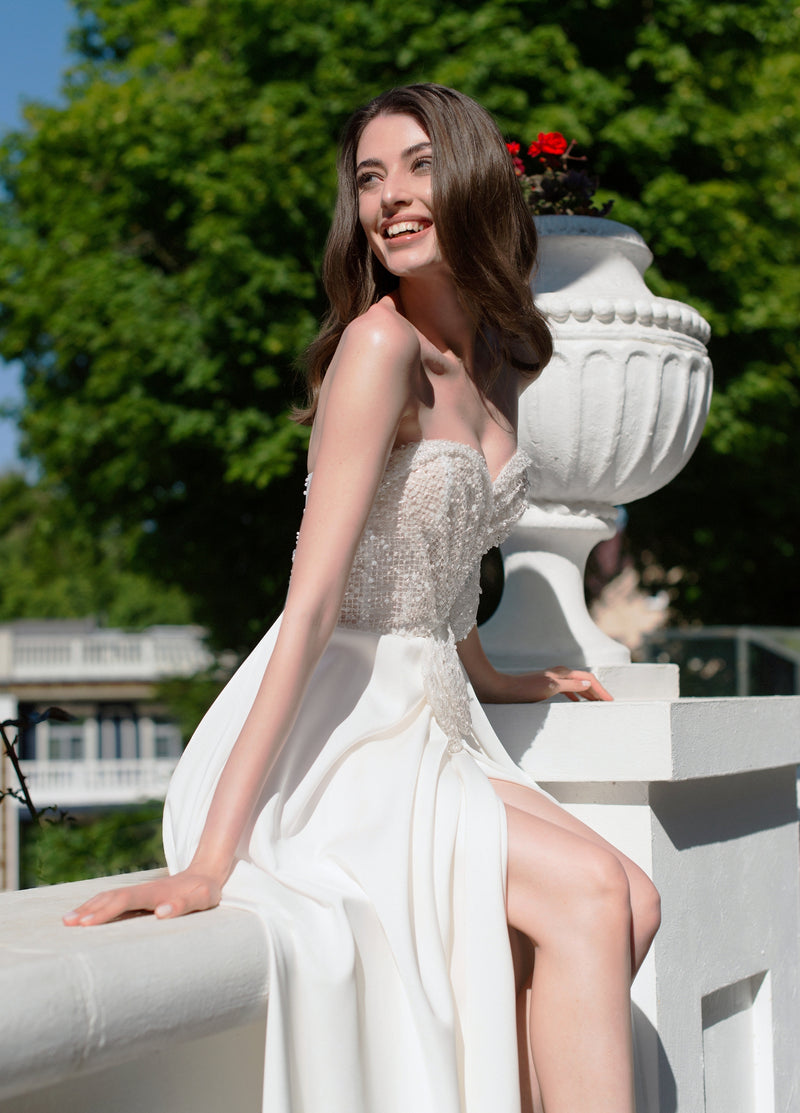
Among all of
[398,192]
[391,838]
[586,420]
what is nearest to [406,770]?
[391,838]

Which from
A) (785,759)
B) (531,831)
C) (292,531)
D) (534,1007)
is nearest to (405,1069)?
(534,1007)

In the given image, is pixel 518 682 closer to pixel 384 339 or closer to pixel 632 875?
pixel 632 875

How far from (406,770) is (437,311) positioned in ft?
3.10

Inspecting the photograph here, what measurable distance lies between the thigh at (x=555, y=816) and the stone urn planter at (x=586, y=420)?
2.82ft

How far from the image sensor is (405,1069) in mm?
1600

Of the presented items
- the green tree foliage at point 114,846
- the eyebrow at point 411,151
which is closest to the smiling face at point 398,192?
the eyebrow at point 411,151

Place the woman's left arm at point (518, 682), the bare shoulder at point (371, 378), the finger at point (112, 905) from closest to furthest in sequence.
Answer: the finger at point (112, 905)
the bare shoulder at point (371, 378)
the woman's left arm at point (518, 682)

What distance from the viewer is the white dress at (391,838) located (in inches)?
60.1

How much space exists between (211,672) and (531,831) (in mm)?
8969

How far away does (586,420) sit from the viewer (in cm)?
283

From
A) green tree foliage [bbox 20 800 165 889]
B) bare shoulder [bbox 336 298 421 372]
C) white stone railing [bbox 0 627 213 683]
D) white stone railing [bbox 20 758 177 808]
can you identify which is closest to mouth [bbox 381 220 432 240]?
bare shoulder [bbox 336 298 421 372]

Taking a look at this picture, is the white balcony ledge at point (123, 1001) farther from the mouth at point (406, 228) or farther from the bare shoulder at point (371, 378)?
the mouth at point (406, 228)

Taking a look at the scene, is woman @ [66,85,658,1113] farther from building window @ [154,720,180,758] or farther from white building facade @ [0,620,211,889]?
building window @ [154,720,180,758]

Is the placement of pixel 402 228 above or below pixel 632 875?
above
